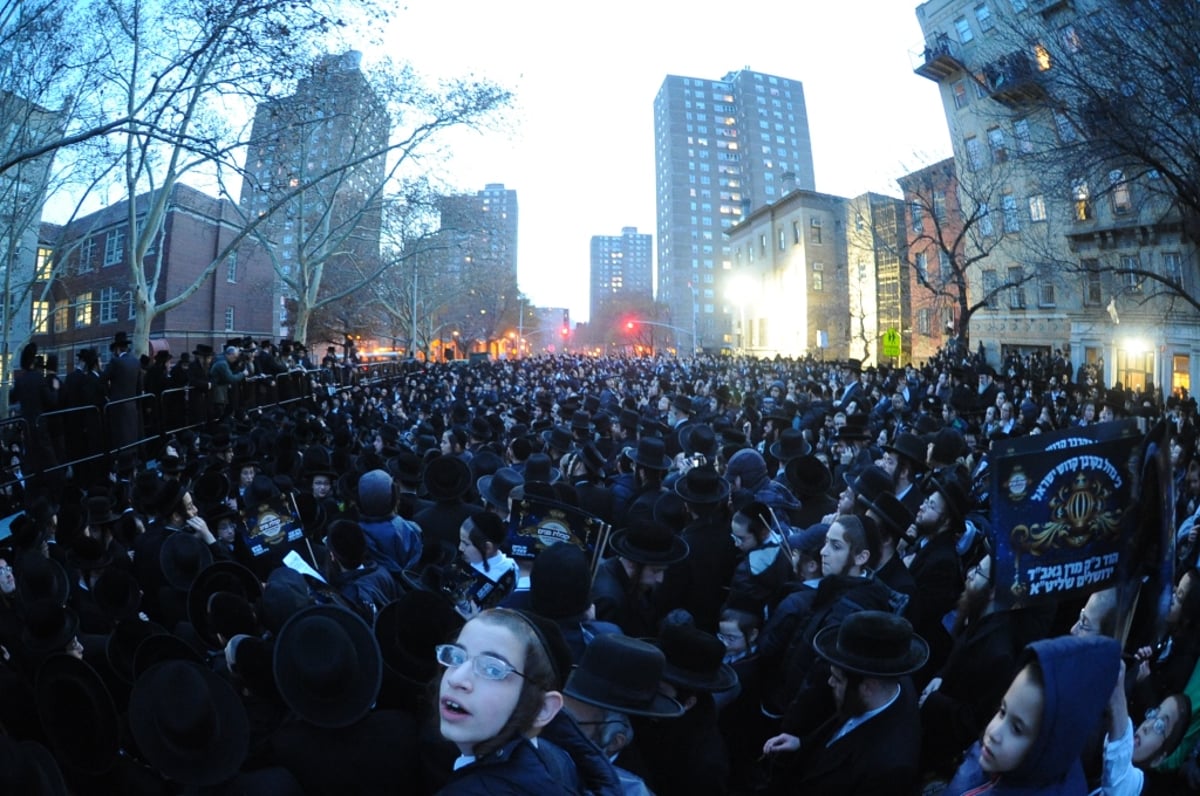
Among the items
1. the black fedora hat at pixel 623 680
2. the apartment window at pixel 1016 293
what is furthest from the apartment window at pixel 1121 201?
the black fedora hat at pixel 623 680

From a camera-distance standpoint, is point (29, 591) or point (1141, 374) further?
point (1141, 374)

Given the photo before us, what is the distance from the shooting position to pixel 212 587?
3947 mm

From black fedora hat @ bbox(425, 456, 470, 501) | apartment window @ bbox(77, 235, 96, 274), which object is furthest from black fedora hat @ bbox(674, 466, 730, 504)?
apartment window @ bbox(77, 235, 96, 274)

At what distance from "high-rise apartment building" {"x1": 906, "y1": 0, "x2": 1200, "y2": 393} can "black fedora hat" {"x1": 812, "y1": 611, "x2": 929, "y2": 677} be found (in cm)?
1400

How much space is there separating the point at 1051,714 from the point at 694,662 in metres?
1.28

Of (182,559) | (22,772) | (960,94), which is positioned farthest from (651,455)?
(960,94)

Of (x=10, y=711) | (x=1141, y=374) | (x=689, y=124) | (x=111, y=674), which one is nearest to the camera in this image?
(x=10, y=711)

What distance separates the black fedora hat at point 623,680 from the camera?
2.82 m

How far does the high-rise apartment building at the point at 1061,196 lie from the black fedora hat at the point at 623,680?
14754mm

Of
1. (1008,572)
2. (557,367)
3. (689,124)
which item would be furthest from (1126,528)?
(689,124)

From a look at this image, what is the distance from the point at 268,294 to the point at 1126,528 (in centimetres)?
5215

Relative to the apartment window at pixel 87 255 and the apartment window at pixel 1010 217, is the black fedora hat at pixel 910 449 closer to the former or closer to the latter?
the apartment window at pixel 1010 217

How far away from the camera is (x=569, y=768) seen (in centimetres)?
235

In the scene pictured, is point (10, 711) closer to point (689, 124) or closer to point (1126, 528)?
point (1126, 528)
